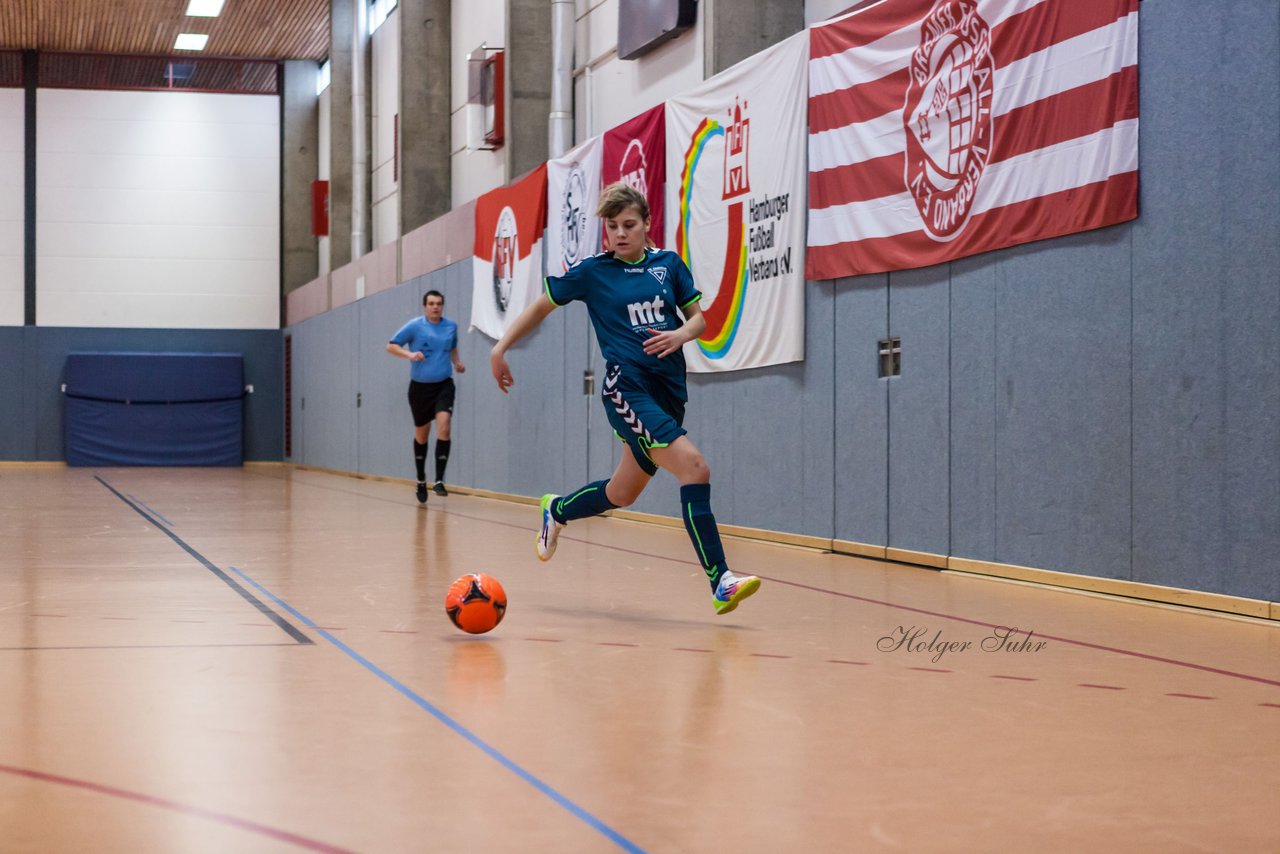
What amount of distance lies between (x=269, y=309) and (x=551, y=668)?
23095 millimetres

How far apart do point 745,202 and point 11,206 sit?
1911cm

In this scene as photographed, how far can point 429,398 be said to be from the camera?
13922 mm

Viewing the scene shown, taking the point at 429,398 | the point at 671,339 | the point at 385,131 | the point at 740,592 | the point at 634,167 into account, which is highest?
the point at 385,131

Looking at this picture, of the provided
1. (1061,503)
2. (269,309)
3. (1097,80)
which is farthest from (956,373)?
(269,309)

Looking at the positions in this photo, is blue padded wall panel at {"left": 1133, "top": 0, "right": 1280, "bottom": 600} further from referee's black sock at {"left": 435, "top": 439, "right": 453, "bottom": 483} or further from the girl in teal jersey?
referee's black sock at {"left": 435, "top": 439, "right": 453, "bottom": 483}

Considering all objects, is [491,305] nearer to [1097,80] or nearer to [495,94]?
[495,94]

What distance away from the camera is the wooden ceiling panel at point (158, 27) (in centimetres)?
2195

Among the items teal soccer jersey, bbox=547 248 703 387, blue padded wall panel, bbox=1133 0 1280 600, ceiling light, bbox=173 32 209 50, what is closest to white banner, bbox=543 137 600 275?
teal soccer jersey, bbox=547 248 703 387

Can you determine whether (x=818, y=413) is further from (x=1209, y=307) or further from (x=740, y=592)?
(x=740, y=592)

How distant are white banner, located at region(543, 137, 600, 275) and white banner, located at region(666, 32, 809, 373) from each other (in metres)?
1.27

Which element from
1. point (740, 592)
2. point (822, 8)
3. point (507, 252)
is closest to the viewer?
point (740, 592)

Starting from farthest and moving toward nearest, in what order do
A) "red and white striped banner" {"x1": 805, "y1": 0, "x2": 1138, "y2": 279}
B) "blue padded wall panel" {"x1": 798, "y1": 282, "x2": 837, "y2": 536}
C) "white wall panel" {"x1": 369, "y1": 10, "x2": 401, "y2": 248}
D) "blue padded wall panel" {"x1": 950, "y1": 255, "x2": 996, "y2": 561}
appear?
"white wall panel" {"x1": 369, "y1": 10, "x2": 401, "y2": 248} < "blue padded wall panel" {"x1": 798, "y1": 282, "x2": 837, "y2": 536} < "blue padded wall panel" {"x1": 950, "y1": 255, "x2": 996, "y2": 561} < "red and white striped banner" {"x1": 805, "y1": 0, "x2": 1138, "y2": 279}

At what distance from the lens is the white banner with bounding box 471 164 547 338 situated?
13070 millimetres

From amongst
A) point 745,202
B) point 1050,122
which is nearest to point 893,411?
point 1050,122
